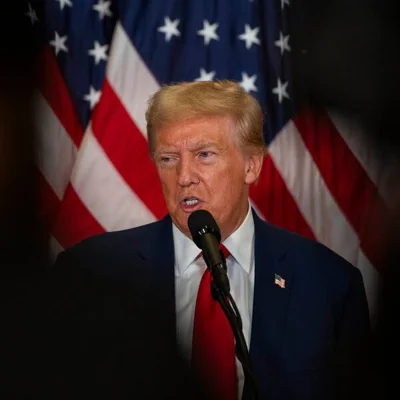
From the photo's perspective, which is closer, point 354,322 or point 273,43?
point 354,322

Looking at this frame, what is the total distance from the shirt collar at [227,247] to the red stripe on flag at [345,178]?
28cm

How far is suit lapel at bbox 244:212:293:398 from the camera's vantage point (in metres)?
1.36

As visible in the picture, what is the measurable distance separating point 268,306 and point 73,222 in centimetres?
47

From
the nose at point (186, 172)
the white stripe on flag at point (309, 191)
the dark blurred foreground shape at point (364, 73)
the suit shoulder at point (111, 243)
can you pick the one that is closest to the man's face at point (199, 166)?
the nose at point (186, 172)

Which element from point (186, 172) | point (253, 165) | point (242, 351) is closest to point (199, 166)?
point (186, 172)

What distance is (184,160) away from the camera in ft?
4.47

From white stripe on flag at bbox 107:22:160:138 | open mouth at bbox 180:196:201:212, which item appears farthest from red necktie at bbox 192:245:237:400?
white stripe on flag at bbox 107:22:160:138

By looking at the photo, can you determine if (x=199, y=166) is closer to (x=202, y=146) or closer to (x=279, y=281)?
(x=202, y=146)

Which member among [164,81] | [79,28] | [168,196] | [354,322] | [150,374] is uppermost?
[79,28]

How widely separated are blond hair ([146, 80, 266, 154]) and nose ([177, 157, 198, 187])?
9 centimetres

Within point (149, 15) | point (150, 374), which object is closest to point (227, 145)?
point (149, 15)

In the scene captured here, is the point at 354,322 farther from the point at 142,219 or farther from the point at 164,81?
the point at 164,81

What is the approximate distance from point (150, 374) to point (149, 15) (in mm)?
969

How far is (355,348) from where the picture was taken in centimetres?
143
